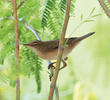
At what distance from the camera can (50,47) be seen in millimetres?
970

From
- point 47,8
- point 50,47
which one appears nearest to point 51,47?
point 50,47

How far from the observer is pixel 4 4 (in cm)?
96

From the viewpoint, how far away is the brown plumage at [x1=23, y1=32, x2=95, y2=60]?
35.7 inches

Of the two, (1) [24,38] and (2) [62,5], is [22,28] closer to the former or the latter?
(1) [24,38]

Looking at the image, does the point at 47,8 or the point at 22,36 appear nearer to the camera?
the point at 47,8

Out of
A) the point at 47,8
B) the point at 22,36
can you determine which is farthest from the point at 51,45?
the point at 47,8

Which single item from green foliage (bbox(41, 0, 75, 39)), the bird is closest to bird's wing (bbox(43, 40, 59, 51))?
the bird

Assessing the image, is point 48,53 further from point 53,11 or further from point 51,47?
point 53,11

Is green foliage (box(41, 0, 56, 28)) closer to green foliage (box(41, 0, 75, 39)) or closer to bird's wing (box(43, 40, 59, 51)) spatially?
green foliage (box(41, 0, 75, 39))

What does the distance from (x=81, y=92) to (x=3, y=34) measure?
1.38 feet

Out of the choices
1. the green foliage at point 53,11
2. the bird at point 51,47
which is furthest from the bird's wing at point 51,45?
the green foliage at point 53,11

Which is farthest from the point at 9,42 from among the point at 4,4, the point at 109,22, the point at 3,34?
the point at 109,22

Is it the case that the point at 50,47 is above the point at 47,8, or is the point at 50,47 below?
below

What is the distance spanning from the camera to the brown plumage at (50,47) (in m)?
0.91
